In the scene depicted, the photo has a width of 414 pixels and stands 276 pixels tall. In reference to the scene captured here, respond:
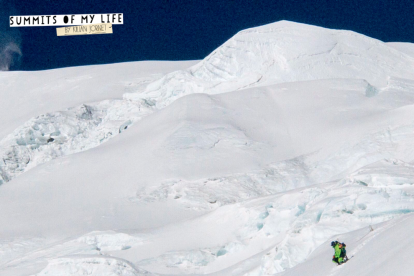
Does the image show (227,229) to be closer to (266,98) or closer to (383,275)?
(383,275)

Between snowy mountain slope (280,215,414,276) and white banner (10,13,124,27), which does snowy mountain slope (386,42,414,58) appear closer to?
white banner (10,13,124,27)

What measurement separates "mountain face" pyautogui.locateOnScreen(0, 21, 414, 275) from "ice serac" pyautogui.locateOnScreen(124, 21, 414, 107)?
4.9 inches

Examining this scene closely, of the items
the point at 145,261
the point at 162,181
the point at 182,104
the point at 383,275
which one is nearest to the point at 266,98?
the point at 182,104

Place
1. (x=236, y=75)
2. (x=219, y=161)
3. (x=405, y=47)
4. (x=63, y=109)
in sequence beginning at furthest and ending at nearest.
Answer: (x=405, y=47) < (x=63, y=109) < (x=236, y=75) < (x=219, y=161)

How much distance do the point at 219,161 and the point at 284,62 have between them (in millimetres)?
12993

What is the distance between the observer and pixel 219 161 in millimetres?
34531

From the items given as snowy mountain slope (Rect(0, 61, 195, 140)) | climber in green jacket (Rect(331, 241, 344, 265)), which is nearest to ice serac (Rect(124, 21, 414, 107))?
snowy mountain slope (Rect(0, 61, 195, 140))

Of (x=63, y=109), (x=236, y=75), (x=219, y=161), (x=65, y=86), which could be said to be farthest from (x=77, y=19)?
(x=65, y=86)

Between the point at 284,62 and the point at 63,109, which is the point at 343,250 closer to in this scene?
the point at 284,62

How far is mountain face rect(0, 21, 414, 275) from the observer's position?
2197 cm

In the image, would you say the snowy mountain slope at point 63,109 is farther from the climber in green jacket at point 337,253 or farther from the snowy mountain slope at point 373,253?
the climber in green jacket at point 337,253

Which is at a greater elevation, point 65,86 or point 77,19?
point 77,19

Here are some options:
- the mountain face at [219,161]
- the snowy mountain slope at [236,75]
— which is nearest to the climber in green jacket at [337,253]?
the mountain face at [219,161]

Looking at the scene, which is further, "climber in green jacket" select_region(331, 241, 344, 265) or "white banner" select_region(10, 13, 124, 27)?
"white banner" select_region(10, 13, 124, 27)
